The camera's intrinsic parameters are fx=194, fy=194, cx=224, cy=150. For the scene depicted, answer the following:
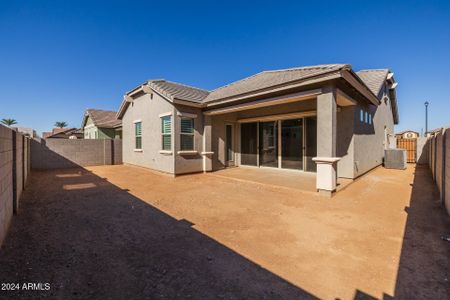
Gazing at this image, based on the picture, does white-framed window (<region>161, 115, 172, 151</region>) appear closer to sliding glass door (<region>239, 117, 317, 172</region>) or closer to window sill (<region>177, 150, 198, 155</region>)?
window sill (<region>177, 150, 198, 155</region>)

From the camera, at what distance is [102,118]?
68.6 ft

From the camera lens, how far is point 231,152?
11734 millimetres

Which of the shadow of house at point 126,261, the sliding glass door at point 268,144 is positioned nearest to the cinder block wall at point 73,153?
the shadow of house at point 126,261

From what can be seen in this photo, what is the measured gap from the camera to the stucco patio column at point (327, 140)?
5.68m

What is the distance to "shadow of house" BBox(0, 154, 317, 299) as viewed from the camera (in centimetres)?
209

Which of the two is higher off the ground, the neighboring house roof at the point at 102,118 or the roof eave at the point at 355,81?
the neighboring house roof at the point at 102,118

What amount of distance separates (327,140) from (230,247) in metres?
4.42

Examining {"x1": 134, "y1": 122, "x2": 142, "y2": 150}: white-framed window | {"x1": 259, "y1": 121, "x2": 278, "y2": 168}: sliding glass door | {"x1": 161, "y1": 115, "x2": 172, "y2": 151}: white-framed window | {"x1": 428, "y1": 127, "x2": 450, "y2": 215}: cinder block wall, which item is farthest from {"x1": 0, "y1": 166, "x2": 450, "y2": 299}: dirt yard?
{"x1": 134, "y1": 122, "x2": 142, "y2": 150}: white-framed window

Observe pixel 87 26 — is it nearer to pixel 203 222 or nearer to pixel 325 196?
pixel 203 222

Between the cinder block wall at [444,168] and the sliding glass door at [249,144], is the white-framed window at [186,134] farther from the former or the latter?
the cinder block wall at [444,168]

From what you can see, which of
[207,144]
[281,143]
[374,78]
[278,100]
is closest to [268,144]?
[281,143]

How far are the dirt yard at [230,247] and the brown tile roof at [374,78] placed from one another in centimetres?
683

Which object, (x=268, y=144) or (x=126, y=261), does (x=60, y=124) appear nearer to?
(x=268, y=144)

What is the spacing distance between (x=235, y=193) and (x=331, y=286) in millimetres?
4212
